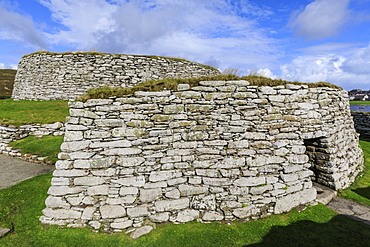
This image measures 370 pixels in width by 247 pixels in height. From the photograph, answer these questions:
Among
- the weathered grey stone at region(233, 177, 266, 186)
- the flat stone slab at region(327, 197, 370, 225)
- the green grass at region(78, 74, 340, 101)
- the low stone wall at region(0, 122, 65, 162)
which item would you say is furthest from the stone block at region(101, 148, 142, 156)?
the low stone wall at region(0, 122, 65, 162)

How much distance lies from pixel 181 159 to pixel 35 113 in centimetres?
1343

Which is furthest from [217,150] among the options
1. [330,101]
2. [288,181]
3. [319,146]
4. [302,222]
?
[330,101]

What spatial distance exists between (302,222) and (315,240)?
684 millimetres

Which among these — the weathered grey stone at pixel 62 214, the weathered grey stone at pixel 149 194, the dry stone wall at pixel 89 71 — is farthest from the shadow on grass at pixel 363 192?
the dry stone wall at pixel 89 71

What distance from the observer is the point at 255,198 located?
5.41 meters

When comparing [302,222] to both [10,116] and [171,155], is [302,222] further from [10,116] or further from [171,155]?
[10,116]

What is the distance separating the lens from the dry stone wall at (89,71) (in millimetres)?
14898

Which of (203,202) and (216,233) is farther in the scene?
(203,202)

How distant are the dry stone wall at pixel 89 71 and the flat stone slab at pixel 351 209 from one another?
12.8 m

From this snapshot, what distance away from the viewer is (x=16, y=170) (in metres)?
8.33

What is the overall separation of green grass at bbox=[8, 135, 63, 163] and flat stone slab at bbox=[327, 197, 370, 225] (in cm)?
1140

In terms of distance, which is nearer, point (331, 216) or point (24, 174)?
point (331, 216)

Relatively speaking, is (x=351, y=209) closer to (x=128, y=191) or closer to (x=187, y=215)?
(x=187, y=215)

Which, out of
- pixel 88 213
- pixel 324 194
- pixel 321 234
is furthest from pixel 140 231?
pixel 324 194
